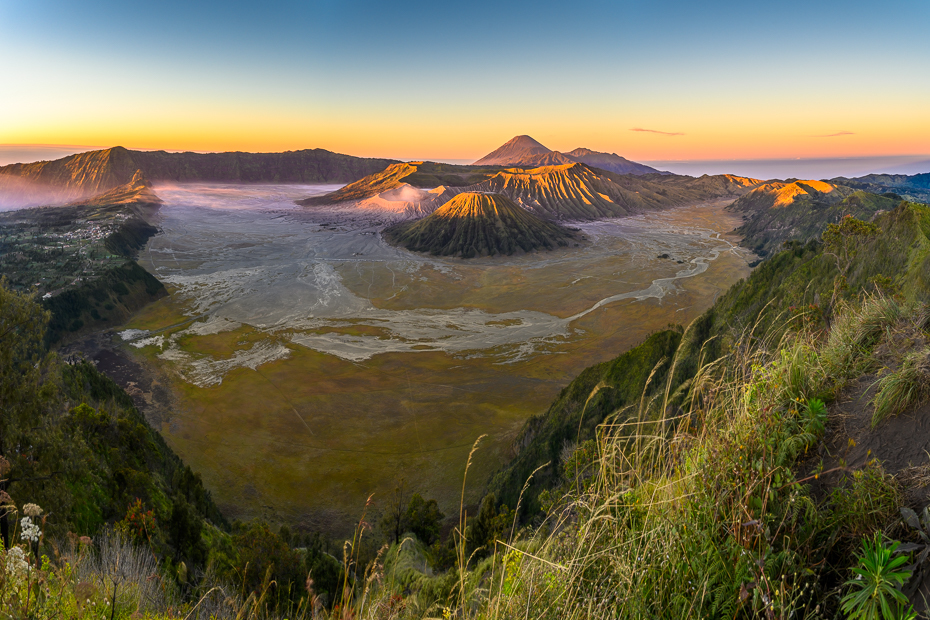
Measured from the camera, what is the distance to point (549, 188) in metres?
112

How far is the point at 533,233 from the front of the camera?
74.9 metres

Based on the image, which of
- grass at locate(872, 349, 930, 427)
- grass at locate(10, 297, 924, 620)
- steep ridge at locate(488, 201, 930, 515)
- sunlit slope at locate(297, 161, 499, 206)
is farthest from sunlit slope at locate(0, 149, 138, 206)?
grass at locate(872, 349, 930, 427)

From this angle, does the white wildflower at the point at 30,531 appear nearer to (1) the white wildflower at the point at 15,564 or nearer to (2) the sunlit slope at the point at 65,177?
(1) the white wildflower at the point at 15,564

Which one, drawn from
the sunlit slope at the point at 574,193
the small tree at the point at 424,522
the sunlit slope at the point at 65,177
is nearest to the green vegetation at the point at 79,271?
the small tree at the point at 424,522

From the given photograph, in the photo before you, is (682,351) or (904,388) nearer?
(904,388)

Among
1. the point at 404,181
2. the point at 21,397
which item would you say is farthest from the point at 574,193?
the point at 21,397

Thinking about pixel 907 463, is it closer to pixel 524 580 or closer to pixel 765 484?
pixel 765 484

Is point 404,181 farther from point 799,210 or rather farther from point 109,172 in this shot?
point 109,172

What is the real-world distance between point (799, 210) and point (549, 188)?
2086 inches

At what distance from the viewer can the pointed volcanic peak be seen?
231 ft

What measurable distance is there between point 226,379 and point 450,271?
3602 cm

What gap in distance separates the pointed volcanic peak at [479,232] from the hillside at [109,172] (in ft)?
471

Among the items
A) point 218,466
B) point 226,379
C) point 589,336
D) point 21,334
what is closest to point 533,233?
point 589,336

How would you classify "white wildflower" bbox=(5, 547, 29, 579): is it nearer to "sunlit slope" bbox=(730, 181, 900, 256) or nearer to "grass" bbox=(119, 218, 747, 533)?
"grass" bbox=(119, 218, 747, 533)
